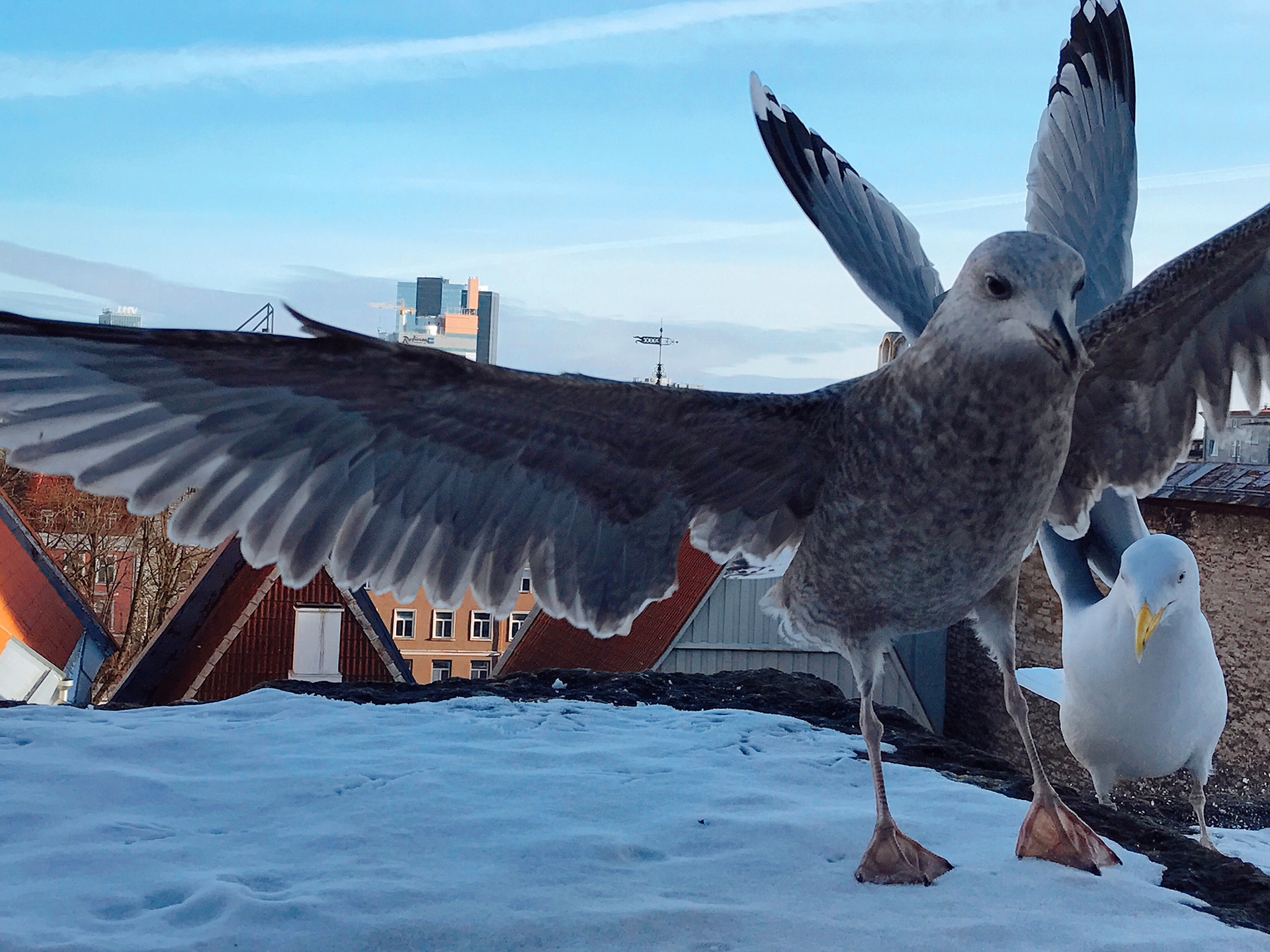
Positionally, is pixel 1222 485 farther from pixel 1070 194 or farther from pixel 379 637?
pixel 379 637

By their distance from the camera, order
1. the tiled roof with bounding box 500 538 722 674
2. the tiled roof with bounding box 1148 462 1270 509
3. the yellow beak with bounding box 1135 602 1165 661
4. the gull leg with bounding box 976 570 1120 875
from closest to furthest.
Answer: the gull leg with bounding box 976 570 1120 875, the yellow beak with bounding box 1135 602 1165 661, the tiled roof with bounding box 1148 462 1270 509, the tiled roof with bounding box 500 538 722 674

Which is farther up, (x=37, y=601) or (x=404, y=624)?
(x=37, y=601)

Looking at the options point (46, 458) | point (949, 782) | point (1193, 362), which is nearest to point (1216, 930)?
point (949, 782)

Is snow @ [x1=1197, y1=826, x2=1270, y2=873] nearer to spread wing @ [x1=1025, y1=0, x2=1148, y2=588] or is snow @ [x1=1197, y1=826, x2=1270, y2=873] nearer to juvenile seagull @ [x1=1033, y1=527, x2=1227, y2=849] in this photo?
juvenile seagull @ [x1=1033, y1=527, x2=1227, y2=849]

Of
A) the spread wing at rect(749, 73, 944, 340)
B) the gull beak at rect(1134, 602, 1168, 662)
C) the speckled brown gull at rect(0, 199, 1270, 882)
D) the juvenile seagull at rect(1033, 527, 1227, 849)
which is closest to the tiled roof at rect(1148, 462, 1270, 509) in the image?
the juvenile seagull at rect(1033, 527, 1227, 849)

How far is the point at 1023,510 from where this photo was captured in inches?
91.6

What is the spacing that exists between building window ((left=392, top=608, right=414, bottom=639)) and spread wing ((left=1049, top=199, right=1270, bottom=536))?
15409mm

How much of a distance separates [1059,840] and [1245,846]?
319cm

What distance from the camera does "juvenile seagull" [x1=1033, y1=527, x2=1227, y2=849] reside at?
359cm

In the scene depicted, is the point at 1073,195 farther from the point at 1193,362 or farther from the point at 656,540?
the point at 656,540

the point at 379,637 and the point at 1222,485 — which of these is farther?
the point at 1222,485

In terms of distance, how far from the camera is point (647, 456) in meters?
2.74

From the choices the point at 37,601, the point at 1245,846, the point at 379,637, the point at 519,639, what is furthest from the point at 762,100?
the point at 37,601

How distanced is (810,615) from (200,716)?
2692 mm
